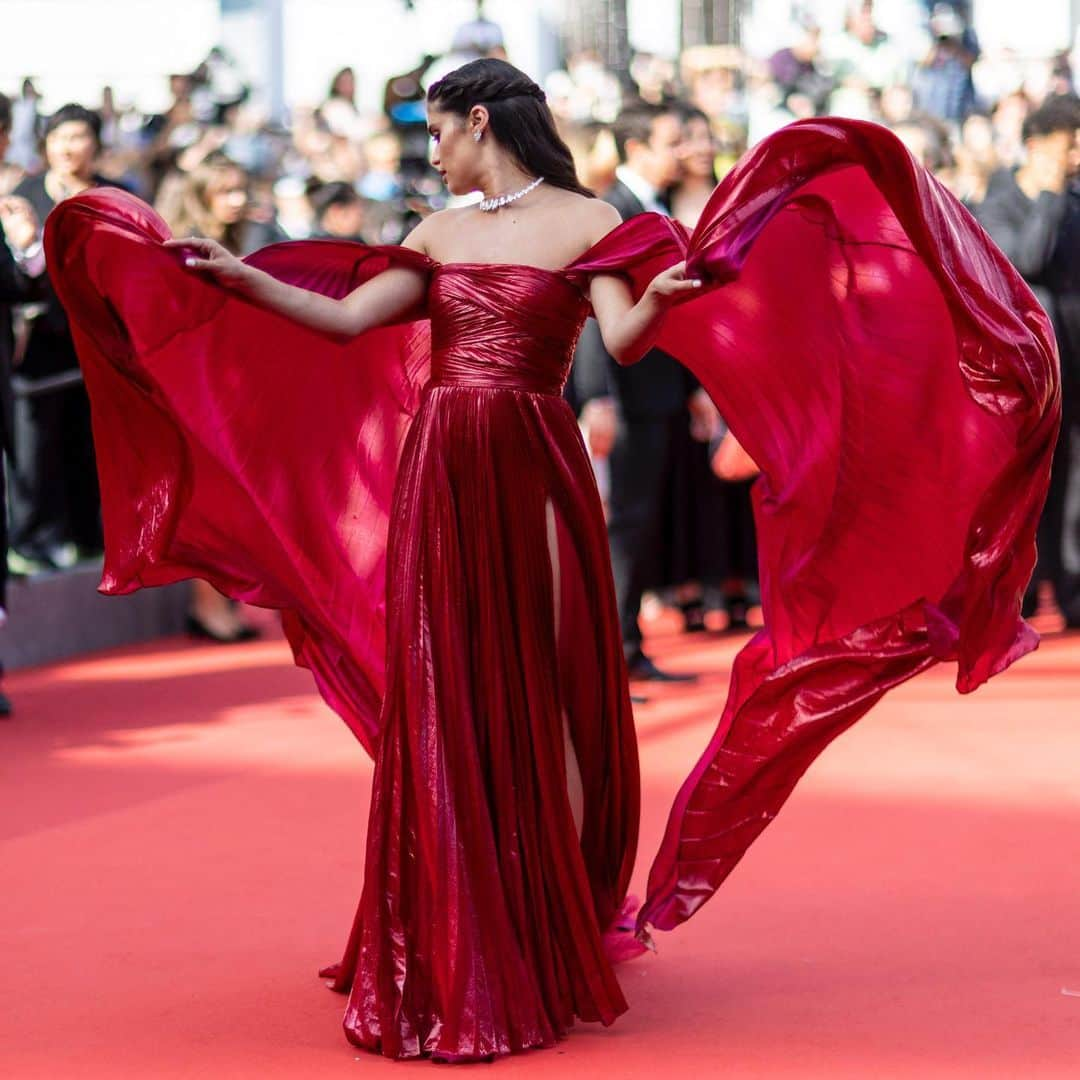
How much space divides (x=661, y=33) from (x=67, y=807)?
1337 centimetres

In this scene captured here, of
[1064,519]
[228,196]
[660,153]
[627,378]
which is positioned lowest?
[1064,519]

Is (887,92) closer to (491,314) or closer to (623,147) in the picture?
(623,147)

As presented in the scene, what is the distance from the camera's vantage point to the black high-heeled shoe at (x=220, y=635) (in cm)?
838

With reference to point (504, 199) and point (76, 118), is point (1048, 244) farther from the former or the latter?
point (504, 199)

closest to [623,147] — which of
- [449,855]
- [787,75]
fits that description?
[449,855]

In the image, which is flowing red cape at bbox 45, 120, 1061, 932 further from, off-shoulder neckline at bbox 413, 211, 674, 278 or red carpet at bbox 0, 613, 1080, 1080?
red carpet at bbox 0, 613, 1080, 1080

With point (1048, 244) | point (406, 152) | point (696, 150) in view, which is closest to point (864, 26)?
point (406, 152)

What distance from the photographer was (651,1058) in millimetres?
3307

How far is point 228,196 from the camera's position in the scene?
7.70m

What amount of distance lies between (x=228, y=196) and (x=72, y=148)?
0.78 m

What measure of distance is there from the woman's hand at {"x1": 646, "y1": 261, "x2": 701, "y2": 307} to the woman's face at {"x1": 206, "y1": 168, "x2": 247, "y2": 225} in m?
4.72

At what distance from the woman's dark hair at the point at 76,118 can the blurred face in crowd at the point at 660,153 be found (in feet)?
6.25

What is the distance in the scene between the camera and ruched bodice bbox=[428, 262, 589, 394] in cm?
341

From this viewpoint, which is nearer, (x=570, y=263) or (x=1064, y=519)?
(x=570, y=263)
